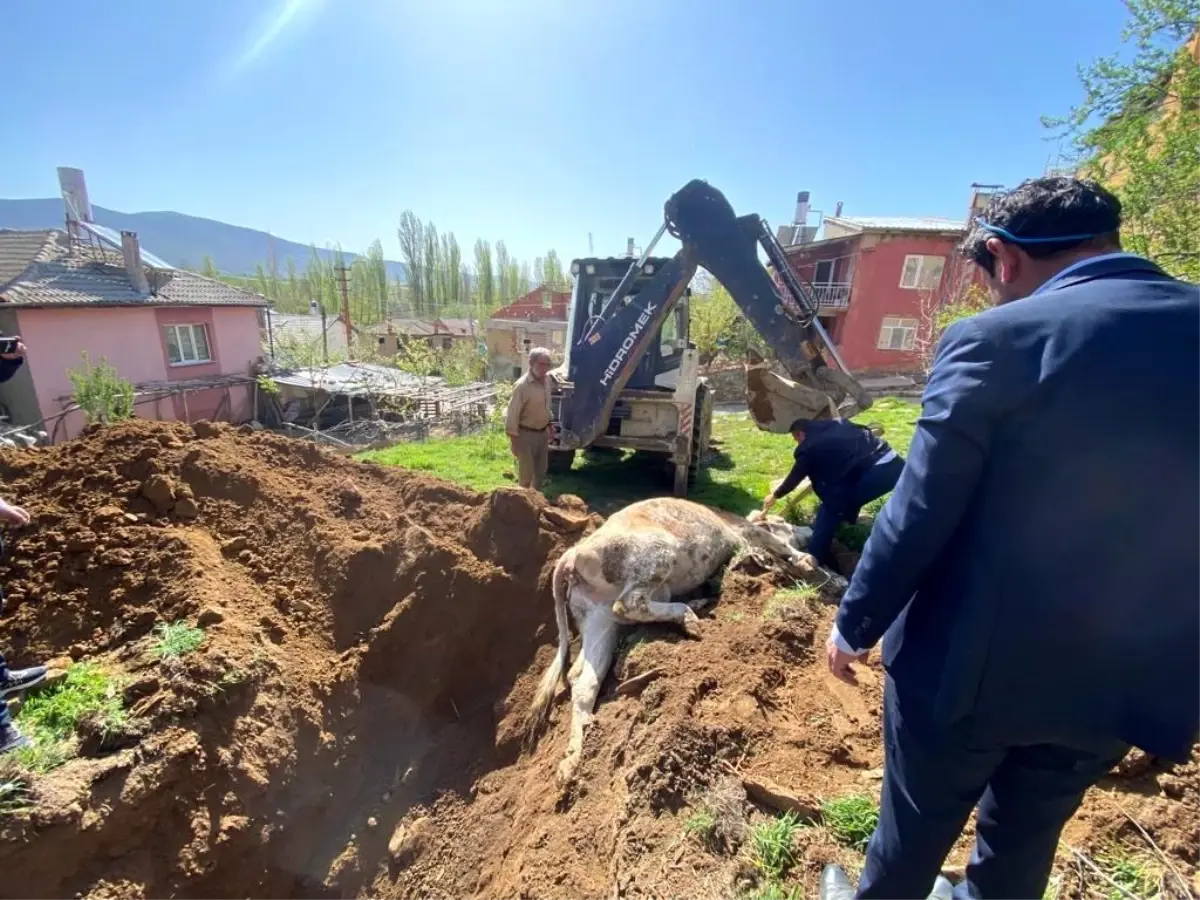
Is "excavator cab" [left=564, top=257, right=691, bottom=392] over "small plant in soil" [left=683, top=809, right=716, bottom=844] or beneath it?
over

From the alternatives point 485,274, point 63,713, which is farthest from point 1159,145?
point 485,274

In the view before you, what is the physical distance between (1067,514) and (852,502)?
371 cm

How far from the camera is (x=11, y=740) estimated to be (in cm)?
259

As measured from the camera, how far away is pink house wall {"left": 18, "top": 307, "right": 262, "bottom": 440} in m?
15.9

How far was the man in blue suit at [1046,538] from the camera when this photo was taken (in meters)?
1.23

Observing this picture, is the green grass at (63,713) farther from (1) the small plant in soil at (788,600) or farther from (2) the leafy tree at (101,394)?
(2) the leafy tree at (101,394)

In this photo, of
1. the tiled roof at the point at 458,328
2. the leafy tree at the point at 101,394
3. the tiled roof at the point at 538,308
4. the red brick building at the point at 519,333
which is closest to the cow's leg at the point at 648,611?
the leafy tree at the point at 101,394

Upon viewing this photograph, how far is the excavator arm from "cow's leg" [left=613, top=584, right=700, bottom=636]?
342 cm

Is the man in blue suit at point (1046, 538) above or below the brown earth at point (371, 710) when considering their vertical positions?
above

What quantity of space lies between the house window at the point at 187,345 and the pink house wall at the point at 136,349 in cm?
19

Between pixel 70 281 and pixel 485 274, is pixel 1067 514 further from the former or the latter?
pixel 485 274

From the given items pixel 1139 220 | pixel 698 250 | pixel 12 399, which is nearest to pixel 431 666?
pixel 698 250

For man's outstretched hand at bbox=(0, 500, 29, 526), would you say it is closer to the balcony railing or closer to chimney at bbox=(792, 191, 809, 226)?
the balcony railing

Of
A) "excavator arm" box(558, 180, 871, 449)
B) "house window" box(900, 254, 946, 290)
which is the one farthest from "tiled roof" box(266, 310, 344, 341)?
"house window" box(900, 254, 946, 290)
